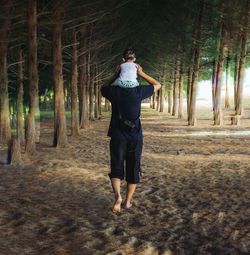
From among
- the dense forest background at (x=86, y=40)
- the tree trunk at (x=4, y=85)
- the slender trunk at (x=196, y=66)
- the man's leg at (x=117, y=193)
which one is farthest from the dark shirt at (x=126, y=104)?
the slender trunk at (x=196, y=66)

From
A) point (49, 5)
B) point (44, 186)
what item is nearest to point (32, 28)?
point (49, 5)

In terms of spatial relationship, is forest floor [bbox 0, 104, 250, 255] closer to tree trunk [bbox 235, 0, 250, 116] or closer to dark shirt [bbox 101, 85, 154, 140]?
dark shirt [bbox 101, 85, 154, 140]

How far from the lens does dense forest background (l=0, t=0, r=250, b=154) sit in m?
14.5

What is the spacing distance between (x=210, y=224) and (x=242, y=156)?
702 cm

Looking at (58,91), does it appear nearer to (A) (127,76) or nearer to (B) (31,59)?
(B) (31,59)

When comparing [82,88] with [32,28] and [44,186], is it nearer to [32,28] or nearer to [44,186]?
[32,28]

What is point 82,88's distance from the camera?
23562 millimetres

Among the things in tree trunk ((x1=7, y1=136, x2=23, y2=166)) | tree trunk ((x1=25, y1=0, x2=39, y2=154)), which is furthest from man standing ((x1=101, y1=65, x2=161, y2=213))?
tree trunk ((x1=25, y1=0, x2=39, y2=154))

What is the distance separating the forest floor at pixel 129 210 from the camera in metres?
4.95

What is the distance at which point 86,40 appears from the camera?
956 inches

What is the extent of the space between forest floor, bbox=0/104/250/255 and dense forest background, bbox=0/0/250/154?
3.75m

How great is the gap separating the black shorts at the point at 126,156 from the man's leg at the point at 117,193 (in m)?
0.07

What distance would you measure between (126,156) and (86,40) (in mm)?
18912

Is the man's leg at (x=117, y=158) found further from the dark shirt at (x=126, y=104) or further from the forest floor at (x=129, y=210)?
the forest floor at (x=129, y=210)
